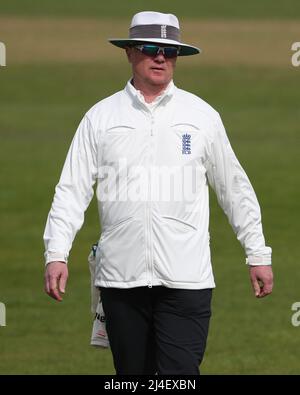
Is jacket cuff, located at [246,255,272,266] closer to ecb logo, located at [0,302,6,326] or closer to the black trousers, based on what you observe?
the black trousers

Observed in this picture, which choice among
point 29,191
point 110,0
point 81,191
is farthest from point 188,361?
point 110,0

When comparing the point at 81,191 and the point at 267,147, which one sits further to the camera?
the point at 267,147

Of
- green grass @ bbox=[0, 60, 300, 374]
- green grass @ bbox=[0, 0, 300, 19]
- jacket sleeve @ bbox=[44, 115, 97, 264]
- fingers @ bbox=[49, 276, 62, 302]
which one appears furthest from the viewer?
green grass @ bbox=[0, 0, 300, 19]

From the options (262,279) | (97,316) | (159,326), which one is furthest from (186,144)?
(97,316)

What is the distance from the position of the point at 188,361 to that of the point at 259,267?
641 mm

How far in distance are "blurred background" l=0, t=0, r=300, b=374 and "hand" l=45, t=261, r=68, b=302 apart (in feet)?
12.3

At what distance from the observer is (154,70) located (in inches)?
324

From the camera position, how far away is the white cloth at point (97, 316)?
332 inches

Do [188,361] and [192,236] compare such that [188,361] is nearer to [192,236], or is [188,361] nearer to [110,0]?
[192,236]

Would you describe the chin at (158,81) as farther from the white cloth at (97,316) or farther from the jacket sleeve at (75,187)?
the white cloth at (97,316)

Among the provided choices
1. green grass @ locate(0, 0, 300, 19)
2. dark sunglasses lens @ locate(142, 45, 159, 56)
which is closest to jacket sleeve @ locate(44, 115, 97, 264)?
dark sunglasses lens @ locate(142, 45, 159, 56)

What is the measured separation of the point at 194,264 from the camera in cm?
815

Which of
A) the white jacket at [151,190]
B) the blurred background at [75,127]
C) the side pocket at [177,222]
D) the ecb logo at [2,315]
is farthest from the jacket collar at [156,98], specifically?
the ecb logo at [2,315]

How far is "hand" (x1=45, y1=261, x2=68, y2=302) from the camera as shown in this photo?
793cm
